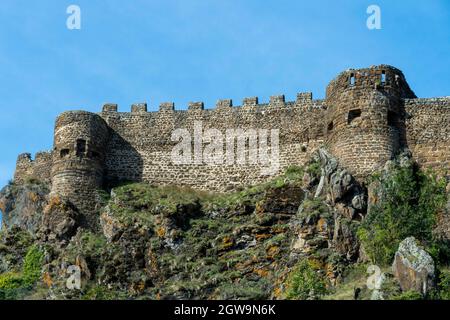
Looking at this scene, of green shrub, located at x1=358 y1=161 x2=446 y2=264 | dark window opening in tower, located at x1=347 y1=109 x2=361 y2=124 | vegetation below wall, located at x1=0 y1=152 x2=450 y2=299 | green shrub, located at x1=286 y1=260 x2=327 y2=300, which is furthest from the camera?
dark window opening in tower, located at x1=347 y1=109 x2=361 y2=124

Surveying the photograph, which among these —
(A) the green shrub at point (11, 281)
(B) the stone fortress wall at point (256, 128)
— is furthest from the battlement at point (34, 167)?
(A) the green shrub at point (11, 281)

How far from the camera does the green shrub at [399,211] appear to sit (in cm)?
4494

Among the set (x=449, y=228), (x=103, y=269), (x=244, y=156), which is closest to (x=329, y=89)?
(x=244, y=156)

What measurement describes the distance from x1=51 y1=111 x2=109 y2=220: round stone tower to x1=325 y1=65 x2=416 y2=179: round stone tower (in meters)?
11.8

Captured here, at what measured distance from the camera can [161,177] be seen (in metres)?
55.6

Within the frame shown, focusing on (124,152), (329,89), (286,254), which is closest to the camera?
(286,254)

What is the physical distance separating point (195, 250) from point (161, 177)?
7715 mm

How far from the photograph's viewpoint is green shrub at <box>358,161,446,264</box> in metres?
44.9

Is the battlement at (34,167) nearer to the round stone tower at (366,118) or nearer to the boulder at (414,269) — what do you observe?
the round stone tower at (366,118)

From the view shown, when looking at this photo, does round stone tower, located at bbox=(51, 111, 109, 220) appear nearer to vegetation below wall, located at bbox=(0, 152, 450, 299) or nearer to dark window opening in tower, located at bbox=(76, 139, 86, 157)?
dark window opening in tower, located at bbox=(76, 139, 86, 157)

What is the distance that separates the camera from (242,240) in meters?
48.8

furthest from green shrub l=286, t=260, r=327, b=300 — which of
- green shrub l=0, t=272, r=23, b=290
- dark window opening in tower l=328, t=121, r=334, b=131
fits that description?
green shrub l=0, t=272, r=23, b=290

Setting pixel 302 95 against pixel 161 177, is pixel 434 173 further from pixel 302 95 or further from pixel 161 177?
pixel 161 177

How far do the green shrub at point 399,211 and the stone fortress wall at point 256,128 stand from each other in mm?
1759
